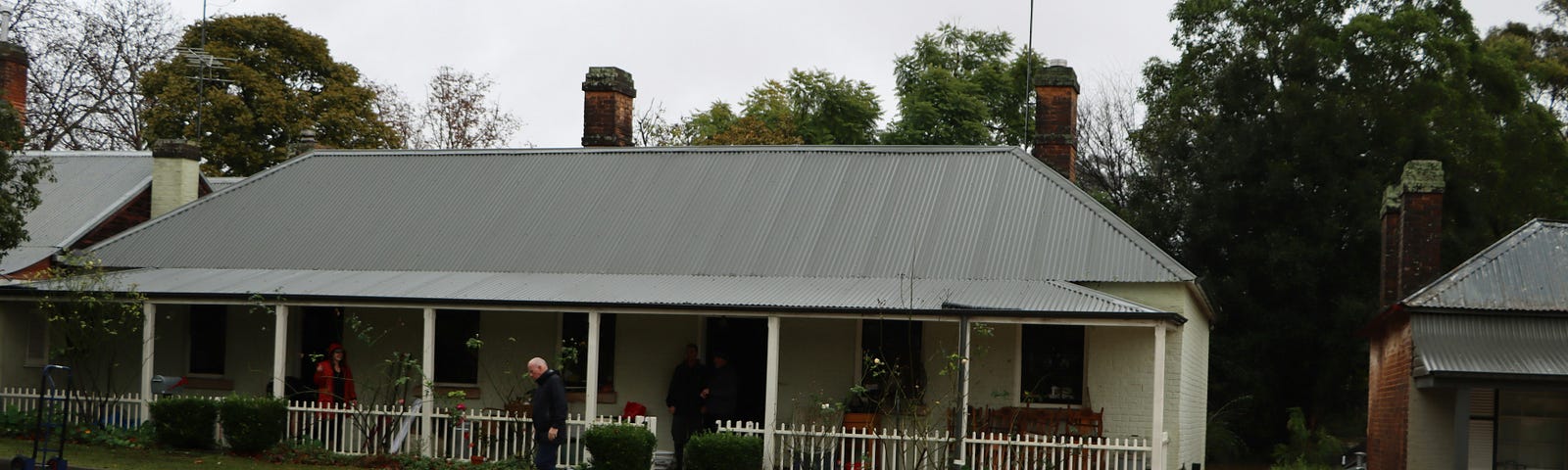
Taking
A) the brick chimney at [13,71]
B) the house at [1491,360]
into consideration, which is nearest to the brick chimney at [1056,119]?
the house at [1491,360]

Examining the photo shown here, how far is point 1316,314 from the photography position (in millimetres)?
29625

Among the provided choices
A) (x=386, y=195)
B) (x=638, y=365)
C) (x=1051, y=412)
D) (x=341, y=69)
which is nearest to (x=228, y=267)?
(x=386, y=195)

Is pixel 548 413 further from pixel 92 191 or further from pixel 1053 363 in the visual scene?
pixel 92 191

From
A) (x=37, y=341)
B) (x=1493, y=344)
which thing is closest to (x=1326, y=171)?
(x=1493, y=344)

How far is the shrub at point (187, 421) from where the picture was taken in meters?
16.9

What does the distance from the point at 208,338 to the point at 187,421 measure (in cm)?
393

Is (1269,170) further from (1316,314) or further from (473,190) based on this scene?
(473,190)

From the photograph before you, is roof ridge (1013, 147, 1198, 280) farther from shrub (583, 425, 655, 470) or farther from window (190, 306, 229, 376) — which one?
window (190, 306, 229, 376)

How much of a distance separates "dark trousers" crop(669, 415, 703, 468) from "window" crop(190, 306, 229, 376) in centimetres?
733

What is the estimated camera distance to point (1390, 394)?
19.8 m

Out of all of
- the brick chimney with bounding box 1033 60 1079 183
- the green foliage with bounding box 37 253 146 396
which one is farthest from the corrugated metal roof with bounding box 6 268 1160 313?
the brick chimney with bounding box 1033 60 1079 183

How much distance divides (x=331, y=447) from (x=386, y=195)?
5.65 metres

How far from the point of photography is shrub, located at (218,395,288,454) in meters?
16.5

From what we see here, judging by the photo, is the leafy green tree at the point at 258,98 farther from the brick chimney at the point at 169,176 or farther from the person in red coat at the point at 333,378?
the person in red coat at the point at 333,378
